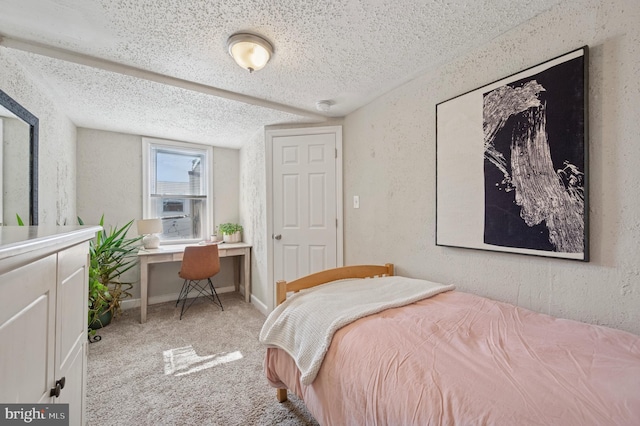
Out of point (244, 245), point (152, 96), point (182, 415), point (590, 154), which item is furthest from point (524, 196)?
point (244, 245)

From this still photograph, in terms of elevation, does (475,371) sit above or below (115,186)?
below

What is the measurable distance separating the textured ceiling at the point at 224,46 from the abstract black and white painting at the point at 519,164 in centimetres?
39

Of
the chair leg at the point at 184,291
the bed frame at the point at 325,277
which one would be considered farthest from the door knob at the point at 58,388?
the chair leg at the point at 184,291

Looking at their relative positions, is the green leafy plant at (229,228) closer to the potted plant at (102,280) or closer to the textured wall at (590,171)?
the potted plant at (102,280)

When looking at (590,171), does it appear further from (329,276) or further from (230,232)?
(230,232)

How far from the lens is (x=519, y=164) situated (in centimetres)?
144

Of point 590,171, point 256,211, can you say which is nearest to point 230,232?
point 256,211

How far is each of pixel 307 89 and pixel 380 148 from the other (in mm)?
837

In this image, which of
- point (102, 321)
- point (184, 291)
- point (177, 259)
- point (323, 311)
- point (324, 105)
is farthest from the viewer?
point (184, 291)

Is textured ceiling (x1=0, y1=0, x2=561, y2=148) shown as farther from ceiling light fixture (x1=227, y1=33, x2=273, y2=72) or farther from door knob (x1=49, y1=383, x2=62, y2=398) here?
door knob (x1=49, y1=383, x2=62, y2=398)

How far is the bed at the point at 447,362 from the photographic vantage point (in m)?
0.72

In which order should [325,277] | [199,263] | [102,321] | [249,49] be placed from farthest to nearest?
[199,263]
[102,321]
[325,277]
[249,49]

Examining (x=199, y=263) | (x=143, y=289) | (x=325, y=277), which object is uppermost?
(x=325, y=277)

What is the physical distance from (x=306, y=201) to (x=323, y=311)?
1702mm
